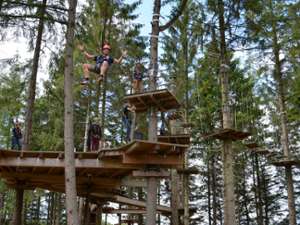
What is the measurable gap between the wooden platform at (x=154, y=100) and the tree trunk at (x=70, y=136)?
114 centimetres

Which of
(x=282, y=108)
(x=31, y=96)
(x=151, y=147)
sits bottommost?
(x=151, y=147)

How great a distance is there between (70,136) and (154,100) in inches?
70.0

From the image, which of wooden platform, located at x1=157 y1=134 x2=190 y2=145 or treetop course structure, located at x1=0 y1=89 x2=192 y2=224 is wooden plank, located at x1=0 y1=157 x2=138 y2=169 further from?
wooden platform, located at x1=157 y1=134 x2=190 y2=145

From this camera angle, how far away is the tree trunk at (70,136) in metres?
6.51

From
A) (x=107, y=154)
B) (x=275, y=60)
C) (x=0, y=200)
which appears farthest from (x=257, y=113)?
(x=0, y=200)

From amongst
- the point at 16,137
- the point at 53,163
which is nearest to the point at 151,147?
the point at 53,163

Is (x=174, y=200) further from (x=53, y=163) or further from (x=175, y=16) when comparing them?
(x=175, y=16)

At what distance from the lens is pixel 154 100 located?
7316 mm

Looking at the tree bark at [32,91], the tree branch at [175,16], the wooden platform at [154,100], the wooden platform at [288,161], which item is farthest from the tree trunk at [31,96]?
the wooden platform at [288,161]

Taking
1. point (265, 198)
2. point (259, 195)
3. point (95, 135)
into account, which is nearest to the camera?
point (95, 135)

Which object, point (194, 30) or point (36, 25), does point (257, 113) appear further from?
point (36, 25)

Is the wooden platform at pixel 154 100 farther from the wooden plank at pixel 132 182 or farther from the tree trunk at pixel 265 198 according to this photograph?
the tree trunk at pixel 265 198

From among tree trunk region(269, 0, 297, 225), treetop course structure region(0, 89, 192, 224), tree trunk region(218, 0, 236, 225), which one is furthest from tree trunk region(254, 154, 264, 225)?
treetop course structure region(0, 89, 192, 224)

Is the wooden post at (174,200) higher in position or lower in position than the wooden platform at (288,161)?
lower
